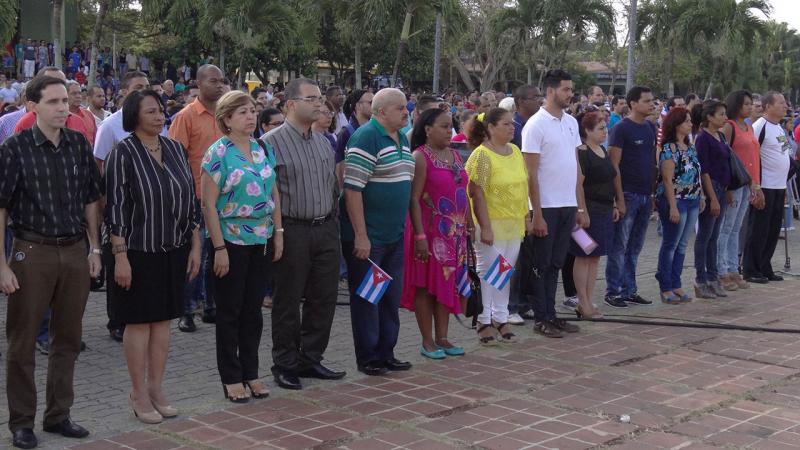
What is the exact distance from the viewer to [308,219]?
6.32 m

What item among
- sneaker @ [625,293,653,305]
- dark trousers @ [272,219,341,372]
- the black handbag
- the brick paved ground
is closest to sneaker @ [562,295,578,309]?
sneaker @ [625,293,653,305]

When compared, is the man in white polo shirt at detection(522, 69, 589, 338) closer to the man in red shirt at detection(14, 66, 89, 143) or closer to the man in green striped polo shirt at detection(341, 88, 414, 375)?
the man in green striped polo shirt at detection(341, 88, 414, 375)

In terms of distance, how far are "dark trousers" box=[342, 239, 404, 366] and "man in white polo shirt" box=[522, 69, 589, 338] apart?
61.0 inches

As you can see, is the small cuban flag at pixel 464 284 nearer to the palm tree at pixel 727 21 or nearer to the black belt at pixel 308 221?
the black belt at pixel 308 221

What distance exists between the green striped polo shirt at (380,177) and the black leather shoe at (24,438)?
2.53 m

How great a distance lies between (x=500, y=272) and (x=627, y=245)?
2.58 m

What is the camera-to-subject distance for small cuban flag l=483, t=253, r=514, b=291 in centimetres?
755

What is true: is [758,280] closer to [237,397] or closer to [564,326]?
[564,326]

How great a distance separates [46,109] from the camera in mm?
5266

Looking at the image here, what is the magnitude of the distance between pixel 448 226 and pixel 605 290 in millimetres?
3537

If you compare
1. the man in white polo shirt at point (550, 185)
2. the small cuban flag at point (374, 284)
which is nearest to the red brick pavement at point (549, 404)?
the man in white polo shirt at point (550, 185)

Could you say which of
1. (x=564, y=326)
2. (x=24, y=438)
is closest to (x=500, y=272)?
(x=564, y=326)

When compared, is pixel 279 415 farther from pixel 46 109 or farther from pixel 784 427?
pixel 784 427

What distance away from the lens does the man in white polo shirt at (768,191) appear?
35.8 feet
